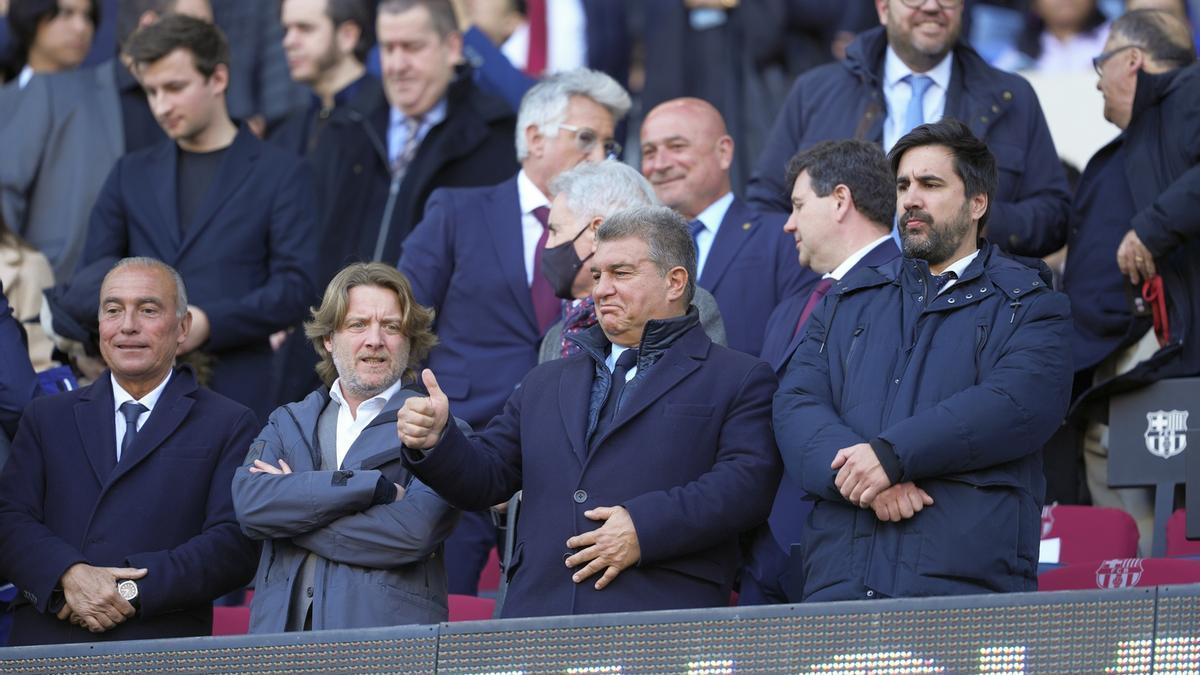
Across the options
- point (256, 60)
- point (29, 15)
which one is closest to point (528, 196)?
point (29, 15)

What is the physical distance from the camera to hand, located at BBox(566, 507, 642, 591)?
538 cm

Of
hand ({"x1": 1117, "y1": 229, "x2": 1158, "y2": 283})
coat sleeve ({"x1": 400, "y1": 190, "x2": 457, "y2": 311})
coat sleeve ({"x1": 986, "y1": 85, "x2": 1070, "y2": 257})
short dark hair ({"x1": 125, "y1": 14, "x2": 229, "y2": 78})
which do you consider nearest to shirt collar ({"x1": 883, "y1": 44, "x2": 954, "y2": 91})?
coat sleeve ({"x1": 986, "y1": 85, "x2": 1070, "y2": 257})

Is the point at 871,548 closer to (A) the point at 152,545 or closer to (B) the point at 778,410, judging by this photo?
(B) the point at 778,410

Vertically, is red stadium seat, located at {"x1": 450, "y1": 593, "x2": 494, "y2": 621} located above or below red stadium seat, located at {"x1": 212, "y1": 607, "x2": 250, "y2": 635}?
above

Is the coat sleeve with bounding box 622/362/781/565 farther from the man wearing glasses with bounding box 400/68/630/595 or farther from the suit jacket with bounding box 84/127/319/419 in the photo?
the suit jacket with bounding box 84/127/319/419

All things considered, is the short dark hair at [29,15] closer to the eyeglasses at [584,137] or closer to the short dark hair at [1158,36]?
the eyeglasses at [584,137]

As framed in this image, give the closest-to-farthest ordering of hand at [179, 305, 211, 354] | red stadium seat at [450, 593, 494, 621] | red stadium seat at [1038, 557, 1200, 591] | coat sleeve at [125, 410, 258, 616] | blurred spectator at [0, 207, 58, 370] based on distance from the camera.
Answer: coat sleeve at [125, 410, 258, 616] → red stadium seat at [1038, 557, 1200, 591] → red stadium seat at [450, 593, 494, 621] → hand at [179, 305, 211, 354] → blurred spectator at [0, 207, 58, 370]

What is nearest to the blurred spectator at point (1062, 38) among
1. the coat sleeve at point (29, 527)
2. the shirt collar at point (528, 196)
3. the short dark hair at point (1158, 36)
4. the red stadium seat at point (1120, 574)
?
the short dark hair at point (1158, 36)

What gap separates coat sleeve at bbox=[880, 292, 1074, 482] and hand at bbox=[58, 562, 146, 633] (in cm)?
227

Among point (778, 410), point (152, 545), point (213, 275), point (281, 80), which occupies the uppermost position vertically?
point (281, 80)

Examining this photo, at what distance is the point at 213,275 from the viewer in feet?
25.5

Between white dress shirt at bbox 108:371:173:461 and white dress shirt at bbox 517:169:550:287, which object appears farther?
white dress shirt at bbox 517:169:550:287

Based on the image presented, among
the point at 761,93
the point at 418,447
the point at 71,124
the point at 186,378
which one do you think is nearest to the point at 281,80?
the point at 71,124

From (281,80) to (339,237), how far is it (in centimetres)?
194
